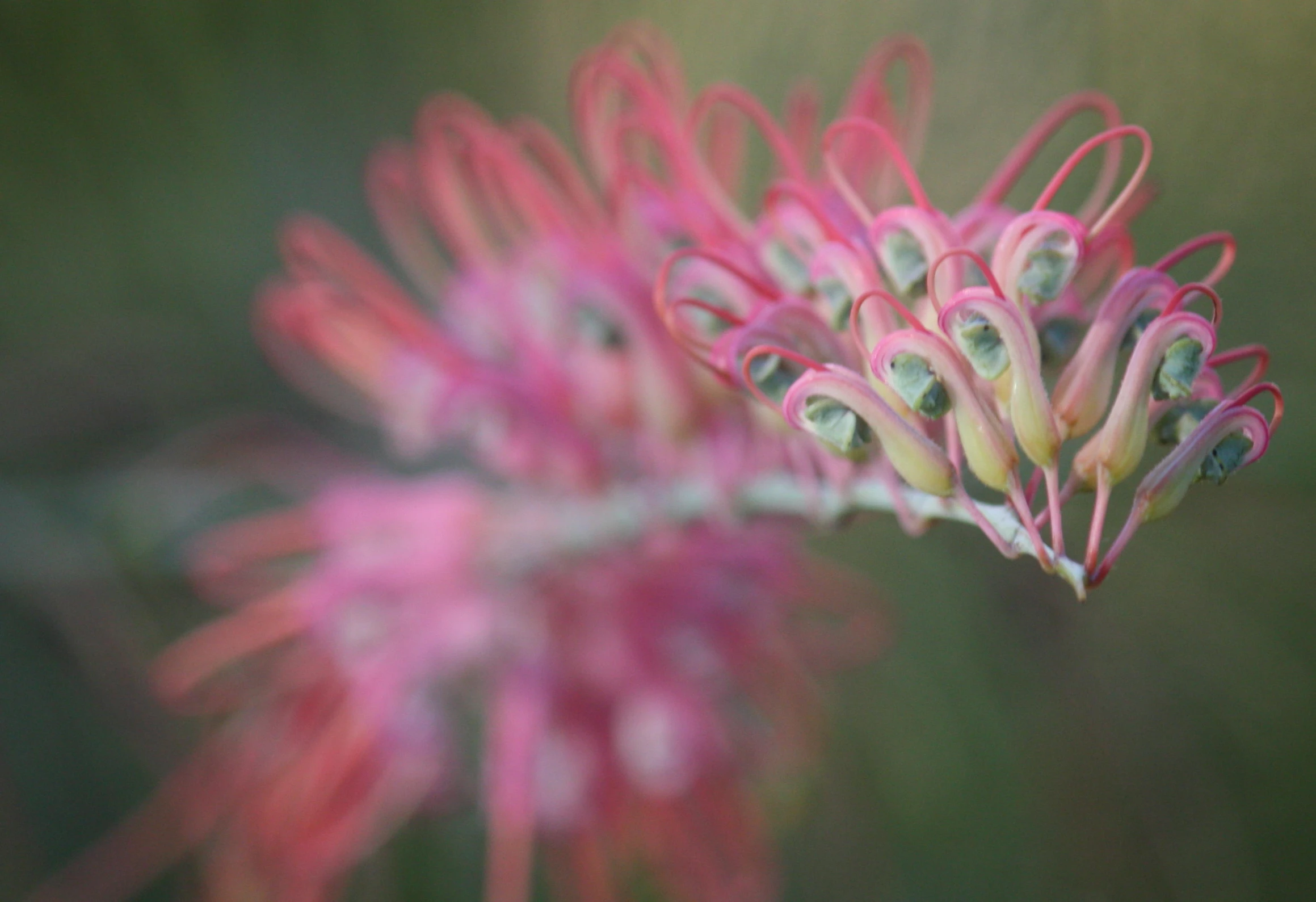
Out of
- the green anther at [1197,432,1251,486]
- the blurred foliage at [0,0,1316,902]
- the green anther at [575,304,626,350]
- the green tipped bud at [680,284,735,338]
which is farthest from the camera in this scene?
the blurred foliage at [0,0,1316,902]

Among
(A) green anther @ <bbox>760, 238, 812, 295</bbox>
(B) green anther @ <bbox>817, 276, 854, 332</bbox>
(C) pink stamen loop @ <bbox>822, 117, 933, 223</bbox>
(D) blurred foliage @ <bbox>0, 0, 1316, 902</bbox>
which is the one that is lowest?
(D) blurred foliage @ <bbox>0, 0, 1316, 902</bbox>

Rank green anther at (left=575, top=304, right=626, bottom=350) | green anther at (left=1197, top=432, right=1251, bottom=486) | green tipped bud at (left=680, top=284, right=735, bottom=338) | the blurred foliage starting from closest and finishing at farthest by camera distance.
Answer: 1. green anther at (left=1197, top=432, right=1251, bottom=486)
2. green tipped bud at (left=680, top=284, right=735, bottom=338)
3. green anther at (left=575, top=304, right=626, bottom=350)
4. the blurred foliage

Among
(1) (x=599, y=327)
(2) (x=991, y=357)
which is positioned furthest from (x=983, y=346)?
(1) (x=599, y=327)

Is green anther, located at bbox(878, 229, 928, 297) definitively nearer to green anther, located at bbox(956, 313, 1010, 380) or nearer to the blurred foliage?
green anther, located at bbox(956, 313, 1010, 380)

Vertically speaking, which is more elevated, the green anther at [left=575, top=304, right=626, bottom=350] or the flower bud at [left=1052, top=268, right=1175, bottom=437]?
the flower bud at [left=1052, top=268, right=1175, bottom=437]

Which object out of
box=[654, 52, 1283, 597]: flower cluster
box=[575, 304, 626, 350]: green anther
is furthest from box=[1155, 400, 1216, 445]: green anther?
box=[575, 304, 626, 350]: green anther

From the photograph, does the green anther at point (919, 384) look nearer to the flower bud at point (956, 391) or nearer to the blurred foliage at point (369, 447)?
A: the flower bud at point (956, 391)

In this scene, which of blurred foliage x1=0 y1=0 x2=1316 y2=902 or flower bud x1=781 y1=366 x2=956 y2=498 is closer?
flower bud x1=781 y1=366 x2=956 y2=498
